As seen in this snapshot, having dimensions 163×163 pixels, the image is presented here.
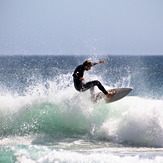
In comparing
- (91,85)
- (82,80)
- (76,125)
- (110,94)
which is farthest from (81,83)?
(76,125)

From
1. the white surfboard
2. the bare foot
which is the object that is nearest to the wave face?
the white surfboard

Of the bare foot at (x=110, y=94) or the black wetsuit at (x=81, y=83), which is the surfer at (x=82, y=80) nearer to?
the black wetsuit at (x=81, y=83)

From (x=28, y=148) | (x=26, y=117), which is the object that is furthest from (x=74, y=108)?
(x=28, y=148)

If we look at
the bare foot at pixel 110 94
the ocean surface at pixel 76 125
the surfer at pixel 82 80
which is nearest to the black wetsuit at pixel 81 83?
the surfer at pixel 82 80

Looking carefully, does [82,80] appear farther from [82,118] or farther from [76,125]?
[76,125]

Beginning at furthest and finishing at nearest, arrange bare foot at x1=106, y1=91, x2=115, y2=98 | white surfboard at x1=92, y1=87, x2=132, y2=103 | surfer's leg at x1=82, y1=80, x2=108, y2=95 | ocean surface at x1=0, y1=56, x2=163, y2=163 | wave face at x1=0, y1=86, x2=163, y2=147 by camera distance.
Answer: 1. white surfboard at x1=92, y1=87, x2=132, y2=103
2. bare foot at x1=106, y1=91, x2=115, y2=98
3. surfer's leg at x1=82, y1=80, x2=108, y2=95
4. wave face at x1=0, y1=86, x2=163, y2=147
5. ocean surface at x1=0, y1=56, x2=163, y2=163

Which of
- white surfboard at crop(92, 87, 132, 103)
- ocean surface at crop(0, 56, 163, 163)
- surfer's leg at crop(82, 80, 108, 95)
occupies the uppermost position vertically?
surfer's leg at crop(82, 80, 108, 95)

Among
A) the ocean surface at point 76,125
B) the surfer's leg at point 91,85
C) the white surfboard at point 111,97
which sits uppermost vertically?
the surfer's leg at point 91,85

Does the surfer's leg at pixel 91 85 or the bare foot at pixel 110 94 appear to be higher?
the surfer's leg at pixel 91 85

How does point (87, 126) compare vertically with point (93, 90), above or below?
below

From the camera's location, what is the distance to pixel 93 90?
1028 cm

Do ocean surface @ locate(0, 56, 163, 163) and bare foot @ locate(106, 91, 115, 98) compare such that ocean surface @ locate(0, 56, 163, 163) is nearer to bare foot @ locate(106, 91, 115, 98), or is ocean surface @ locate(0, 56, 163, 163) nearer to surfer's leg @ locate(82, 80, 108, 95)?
bare foot @ locate(106, 91, 115, 98)

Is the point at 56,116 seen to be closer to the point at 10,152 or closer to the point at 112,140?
the point at 112,140

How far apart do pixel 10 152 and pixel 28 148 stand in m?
0.48
